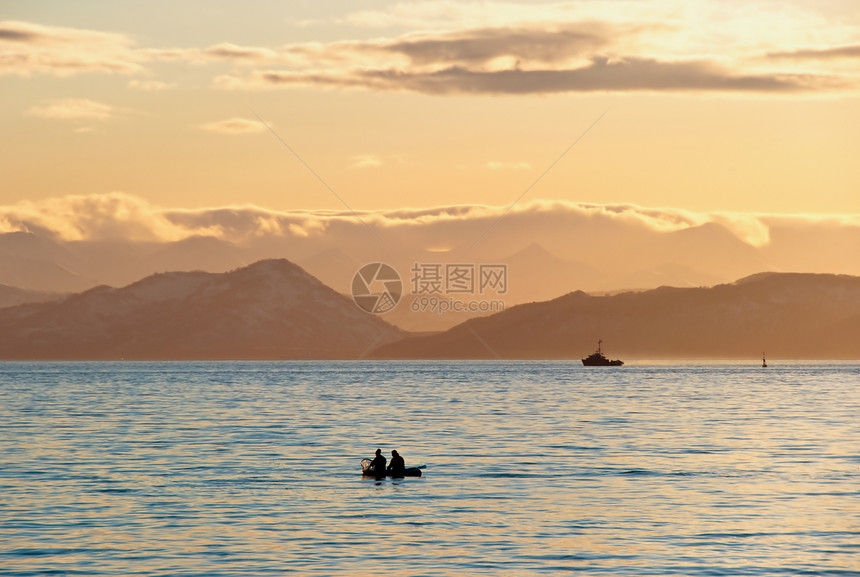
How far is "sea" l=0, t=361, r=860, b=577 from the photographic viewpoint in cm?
4186

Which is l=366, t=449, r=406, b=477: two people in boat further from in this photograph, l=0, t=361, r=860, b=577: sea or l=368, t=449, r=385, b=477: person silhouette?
l=0, t=361, r=860, b=577: sea

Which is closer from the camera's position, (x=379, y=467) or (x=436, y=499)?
(x=436, y=499)

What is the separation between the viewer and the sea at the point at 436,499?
41.9 meters

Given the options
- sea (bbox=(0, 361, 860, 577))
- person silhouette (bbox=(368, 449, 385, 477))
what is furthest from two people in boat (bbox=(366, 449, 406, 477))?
sea (bbox=(0, 361, 860, 577))

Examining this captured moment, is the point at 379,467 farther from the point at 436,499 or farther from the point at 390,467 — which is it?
the point at 436,499

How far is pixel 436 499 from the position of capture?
5784cm

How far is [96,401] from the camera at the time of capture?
6934 inches

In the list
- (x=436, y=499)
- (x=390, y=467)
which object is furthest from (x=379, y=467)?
(x=436, y=499)

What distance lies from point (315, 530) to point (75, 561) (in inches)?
403

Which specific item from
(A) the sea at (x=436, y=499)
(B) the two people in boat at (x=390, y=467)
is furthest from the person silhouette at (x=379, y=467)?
(A) the sea at (x=436, y=499)

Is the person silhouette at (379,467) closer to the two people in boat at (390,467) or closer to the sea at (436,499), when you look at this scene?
the two people in boat at (390,467)

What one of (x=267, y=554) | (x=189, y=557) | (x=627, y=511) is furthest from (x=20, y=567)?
(x=627, y=511)

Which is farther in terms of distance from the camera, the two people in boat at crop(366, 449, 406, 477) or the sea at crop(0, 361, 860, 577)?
the two people in boat at crop(366, 449, 406, 477)

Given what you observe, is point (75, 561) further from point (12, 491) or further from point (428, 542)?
point (12, 491)
